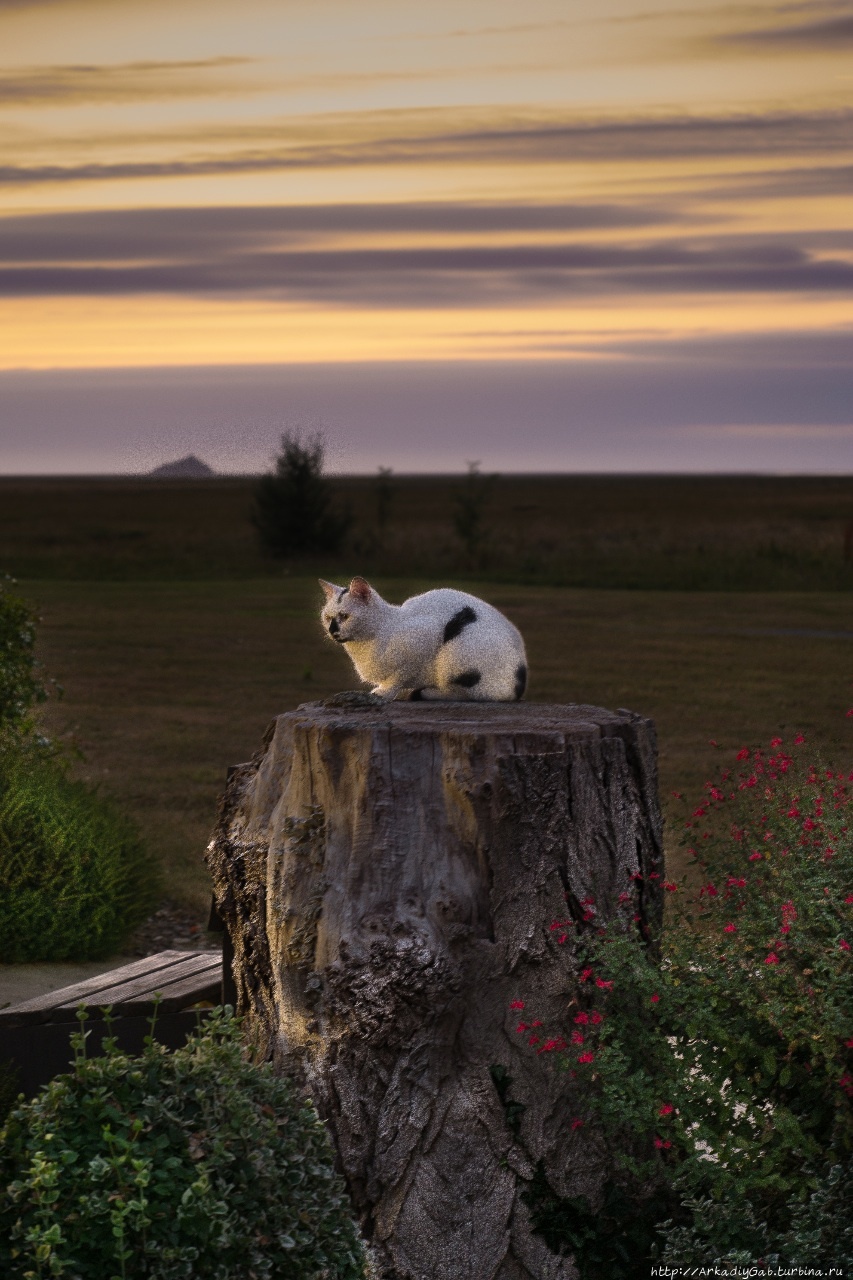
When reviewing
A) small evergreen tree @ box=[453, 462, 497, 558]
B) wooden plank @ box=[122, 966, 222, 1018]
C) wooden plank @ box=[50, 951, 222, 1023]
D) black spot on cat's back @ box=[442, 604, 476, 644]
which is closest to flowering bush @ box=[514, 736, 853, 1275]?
black spot on cat's back @ box=[442, 604, 476, 644]

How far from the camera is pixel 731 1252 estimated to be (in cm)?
399

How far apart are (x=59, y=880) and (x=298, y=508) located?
2984cm

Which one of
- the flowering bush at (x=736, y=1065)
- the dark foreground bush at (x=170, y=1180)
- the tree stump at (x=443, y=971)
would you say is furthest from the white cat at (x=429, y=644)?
the dark foreground bush at (x=170, y=1180)

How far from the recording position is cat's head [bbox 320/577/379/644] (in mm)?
5227

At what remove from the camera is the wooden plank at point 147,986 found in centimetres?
552

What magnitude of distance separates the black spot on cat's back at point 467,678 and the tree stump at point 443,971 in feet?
2.64

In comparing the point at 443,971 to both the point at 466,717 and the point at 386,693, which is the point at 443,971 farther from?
the point at 386,693

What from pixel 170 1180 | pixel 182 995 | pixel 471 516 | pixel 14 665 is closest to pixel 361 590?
pixel 182 995

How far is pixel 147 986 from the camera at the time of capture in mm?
5805

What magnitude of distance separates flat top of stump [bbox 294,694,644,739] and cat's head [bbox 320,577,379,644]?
0.81ft

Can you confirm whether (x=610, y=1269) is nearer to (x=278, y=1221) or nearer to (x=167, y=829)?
(x=278, y=1221)

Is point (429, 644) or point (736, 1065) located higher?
point (429, 644)

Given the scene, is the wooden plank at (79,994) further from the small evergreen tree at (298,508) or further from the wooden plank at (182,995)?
the small evergreen tree at (298,508)

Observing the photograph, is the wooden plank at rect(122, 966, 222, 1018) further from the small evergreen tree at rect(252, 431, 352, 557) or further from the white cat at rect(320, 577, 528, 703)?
the small evergreen tree at rect(252, 431, 352, 557)
